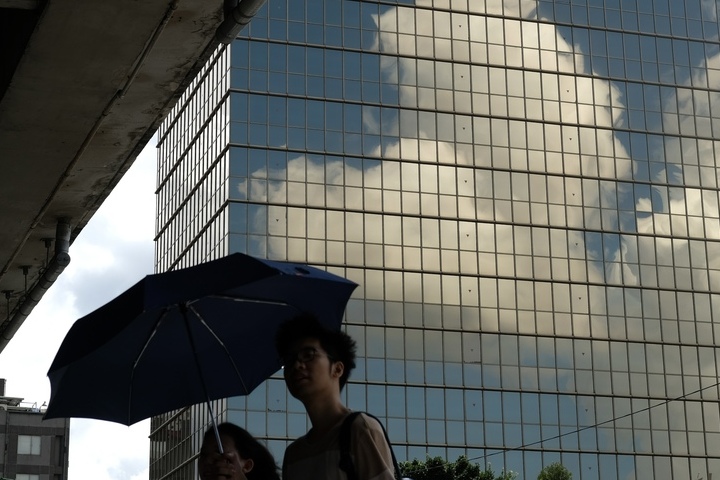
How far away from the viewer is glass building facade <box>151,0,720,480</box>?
59.6 m

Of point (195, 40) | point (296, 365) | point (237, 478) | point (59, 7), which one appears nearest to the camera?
point (296, 365)

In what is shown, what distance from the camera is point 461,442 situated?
5912 centimetres

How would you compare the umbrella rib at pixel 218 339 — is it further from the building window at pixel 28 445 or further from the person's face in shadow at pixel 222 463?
the building window at pixel 28 445

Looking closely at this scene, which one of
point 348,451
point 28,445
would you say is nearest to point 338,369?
point 348,451

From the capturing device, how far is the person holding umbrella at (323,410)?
444 centimetres

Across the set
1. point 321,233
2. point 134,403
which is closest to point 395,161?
point 321,233

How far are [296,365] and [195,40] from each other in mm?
6699

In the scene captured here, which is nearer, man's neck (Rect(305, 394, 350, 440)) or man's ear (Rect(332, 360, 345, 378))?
man's neck (Rect(305, 394, 350, 440))

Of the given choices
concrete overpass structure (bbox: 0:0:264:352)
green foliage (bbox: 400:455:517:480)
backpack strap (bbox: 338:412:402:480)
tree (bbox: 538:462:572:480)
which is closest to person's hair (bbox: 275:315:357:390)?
backpack strap (bbox: 338:412:402:480)

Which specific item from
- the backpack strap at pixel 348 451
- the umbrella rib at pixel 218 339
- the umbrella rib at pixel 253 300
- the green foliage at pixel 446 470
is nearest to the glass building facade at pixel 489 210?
the green foliage at pixel 446 470

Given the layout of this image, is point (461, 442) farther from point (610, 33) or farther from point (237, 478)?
point (237, 478)

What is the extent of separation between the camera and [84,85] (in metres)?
11.2

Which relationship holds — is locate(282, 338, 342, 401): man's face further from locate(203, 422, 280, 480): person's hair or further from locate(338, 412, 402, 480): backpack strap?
locate(203, 422, 280, 480): person's hair

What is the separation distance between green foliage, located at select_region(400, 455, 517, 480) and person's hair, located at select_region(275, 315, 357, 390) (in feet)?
159
